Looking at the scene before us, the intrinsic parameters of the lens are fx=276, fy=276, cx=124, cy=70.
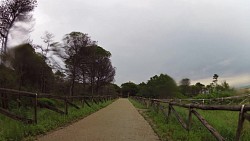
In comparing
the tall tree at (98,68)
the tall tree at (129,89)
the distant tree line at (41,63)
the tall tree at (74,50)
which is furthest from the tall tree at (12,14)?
the tall tree at (129,89)

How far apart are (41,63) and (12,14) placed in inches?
233

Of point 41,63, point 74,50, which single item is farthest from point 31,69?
point 74,50

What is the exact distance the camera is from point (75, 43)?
32781 millimetres

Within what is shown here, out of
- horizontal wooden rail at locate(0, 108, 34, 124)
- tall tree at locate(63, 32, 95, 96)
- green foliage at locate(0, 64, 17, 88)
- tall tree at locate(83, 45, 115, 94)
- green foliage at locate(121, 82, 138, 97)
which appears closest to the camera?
horizontal wooden rail at locate(0, 108, 34, 124)

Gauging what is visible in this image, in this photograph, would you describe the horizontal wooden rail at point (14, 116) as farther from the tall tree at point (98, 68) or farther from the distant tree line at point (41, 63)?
the tall tree at point (98, 68)

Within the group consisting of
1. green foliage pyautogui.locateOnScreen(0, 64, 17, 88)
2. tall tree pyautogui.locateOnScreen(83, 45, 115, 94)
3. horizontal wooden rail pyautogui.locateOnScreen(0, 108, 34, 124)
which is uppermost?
tall tree pyautogui.locateOnScreen(83, 45, 115, 94)

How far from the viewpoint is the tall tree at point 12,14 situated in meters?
19.2

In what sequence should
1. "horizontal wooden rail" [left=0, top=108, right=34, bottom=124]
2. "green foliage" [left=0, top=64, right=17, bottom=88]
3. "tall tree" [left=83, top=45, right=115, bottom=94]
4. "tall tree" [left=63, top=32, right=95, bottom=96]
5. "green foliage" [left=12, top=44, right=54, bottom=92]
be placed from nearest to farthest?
1. "horizontal wooden rail" [left=0, top=108, right=34, bottom=124]
2. "green foliage" [left=0, top=64, right=17, bottom=88]
3. "green foliage" [left=12, top=44, right=54, bottom=92]
4. "tall tree" [left=63, top=32, right=95, bottom=96]
5. "tall tree" [left=83, top=45, right=115, bottom=94]

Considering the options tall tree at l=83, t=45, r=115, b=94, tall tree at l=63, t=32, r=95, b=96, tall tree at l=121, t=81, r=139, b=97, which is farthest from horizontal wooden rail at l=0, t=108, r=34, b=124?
tall tree at l=121, t=81, r=139, b=97

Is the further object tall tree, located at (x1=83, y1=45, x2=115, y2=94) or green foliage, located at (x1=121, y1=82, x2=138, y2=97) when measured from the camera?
green foliage, located at (x1=121, y1=82, x2=138, y2=97)

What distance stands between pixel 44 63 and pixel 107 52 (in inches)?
1098

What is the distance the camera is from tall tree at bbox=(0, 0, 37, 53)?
19156mm

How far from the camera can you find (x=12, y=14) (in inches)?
782

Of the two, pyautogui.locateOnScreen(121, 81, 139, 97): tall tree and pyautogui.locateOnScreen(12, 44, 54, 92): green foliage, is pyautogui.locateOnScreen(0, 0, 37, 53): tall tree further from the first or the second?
pyautogui.locateOnScreen(121, 81, 139, 97): tall tree
